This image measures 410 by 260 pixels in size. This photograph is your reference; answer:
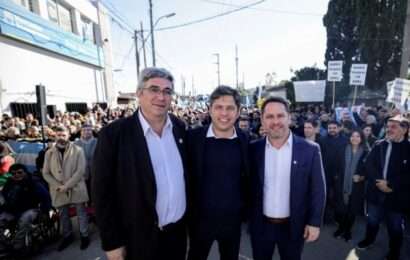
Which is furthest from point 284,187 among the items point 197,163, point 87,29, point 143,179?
point 87,29

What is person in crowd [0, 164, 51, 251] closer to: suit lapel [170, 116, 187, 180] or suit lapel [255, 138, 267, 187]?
suit lapel [170, 116, 187, 180]

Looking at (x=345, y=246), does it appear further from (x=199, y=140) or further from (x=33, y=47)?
(x=33, y=47)

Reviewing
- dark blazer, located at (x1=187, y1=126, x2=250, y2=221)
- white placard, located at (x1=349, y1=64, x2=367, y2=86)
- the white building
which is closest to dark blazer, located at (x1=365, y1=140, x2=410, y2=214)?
dark blazer, located at (x1=187, y1=126, x2=250, y2=221)

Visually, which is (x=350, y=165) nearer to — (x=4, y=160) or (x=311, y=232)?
(x=311, y=232)

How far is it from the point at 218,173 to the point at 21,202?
338 cm

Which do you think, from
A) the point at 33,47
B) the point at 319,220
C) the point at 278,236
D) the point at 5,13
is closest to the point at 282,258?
the point at 278,236

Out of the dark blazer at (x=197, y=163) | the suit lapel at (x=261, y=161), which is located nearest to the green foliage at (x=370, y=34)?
the suit lapel at (x=261, y=161)

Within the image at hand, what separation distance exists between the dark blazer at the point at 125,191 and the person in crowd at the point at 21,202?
267cm

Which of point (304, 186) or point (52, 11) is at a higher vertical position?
point (52, 11)

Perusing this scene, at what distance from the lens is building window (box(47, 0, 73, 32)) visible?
14438 mm

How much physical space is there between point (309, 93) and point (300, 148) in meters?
17.4

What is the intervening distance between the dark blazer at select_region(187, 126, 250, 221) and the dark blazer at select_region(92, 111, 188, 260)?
16.9 inches

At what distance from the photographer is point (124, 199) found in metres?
1.84

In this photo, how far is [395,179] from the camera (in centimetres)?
304
